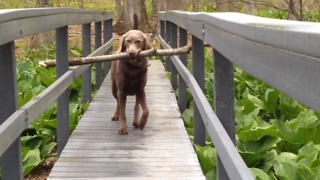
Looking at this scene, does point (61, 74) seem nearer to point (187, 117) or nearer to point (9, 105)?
point (187, 117)

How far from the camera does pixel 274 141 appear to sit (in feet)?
16.9

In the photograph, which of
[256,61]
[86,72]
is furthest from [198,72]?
[256,61]

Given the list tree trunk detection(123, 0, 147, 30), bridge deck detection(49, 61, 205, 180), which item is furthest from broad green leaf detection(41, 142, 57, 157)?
tree trunk detection(123, 0, 147, 30)

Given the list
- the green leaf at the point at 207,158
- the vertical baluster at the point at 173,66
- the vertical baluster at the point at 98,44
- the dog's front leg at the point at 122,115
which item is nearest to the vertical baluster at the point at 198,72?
the green leaf at the point at 207,158

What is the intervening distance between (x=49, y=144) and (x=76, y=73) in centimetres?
82

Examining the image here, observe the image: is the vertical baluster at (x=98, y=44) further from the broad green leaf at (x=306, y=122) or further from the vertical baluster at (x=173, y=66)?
the broad green leaf at (x=306, y=122)

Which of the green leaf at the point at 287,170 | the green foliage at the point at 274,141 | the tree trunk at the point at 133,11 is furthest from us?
the tree trunk at the point at 133,11

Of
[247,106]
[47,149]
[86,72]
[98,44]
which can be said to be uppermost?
[98,44]

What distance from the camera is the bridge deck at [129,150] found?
180 inches

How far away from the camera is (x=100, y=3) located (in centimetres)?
3747

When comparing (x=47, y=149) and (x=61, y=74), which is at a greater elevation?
(x=61, y=74)

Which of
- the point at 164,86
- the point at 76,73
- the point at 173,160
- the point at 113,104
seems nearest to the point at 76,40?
the point at 164,86

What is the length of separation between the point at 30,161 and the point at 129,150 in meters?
0.92

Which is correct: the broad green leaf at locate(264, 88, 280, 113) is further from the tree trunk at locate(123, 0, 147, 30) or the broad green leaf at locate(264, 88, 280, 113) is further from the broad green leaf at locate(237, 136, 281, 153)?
the tree trunk at locate(123, 0, 147, 30)
